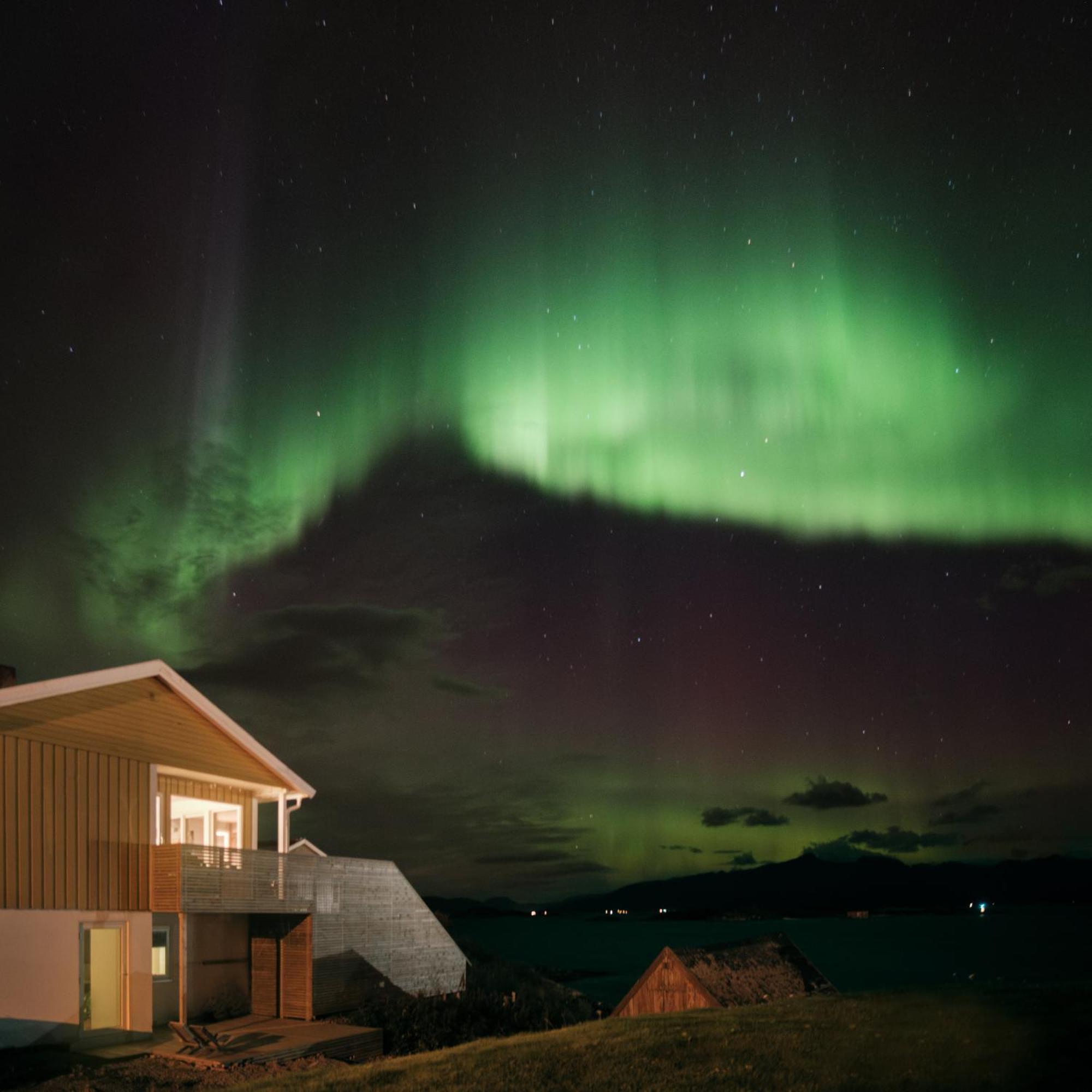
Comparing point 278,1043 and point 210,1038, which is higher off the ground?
point 210,1038

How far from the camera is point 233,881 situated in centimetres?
2333

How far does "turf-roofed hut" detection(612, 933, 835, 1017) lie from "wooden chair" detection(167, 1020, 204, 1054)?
1839 centimetres

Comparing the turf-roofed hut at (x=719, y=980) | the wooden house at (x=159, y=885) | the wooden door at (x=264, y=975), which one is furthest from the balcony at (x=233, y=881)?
the turf-roofed hut at (x=719, y=980)

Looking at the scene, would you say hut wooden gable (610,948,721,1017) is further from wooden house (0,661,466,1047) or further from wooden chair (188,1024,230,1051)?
wooden chair (188,1024,230,1051)

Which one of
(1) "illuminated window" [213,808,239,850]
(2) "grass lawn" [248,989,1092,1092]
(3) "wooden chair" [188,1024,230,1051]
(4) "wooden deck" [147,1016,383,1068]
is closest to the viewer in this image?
(2) "grass lawn" [248,989,1092,1092]

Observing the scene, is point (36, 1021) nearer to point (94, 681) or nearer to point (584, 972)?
point (94, 681)

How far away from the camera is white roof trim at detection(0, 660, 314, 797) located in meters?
19.9

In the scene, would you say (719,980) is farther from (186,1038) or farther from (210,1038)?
(186,1038)

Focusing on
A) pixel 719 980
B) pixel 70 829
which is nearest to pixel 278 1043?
pixel 70 829

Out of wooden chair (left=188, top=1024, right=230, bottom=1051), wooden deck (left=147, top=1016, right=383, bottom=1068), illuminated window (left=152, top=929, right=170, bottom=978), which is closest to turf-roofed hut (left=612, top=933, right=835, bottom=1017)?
wooden deck (left=147, top=1016, right=383, bottom=1068)

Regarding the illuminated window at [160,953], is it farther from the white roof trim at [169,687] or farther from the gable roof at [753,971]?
the gable roof at [753,971]

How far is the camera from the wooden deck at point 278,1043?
1920cm

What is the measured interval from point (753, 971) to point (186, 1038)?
83.7 feet

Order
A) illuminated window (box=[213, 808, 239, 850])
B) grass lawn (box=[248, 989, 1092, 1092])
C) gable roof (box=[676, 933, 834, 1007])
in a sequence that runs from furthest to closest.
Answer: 1. gable roof (box=[676, 933, 834, 1007])
2. illuminated window (box=[213, 808, 239, 850])
3. grass lawn (box=[248, 989, 1092, 1092])
